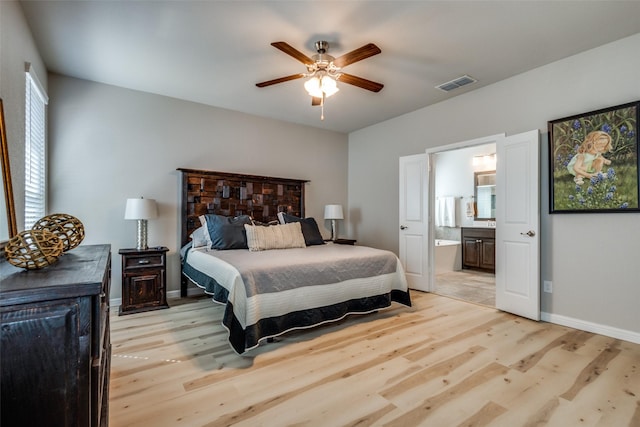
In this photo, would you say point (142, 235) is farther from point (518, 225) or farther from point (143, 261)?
point (518, 225)

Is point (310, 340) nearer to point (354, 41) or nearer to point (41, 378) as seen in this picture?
point (41, 378)

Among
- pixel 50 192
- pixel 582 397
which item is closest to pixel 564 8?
pixel 582 397

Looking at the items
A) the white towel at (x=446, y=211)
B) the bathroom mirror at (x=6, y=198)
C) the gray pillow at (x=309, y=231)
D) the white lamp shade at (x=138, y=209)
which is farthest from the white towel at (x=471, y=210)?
the bathroom mirror at (x=6, y=198)

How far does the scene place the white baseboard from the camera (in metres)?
2.77

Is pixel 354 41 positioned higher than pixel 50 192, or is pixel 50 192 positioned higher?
pixel 354 41

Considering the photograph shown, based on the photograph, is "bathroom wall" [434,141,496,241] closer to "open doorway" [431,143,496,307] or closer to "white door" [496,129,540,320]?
"open doorway" [431,143,496,307]

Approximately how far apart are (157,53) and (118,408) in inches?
119

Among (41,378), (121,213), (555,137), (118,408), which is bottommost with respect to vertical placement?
(118,408)

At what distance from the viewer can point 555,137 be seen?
3234 millimetres

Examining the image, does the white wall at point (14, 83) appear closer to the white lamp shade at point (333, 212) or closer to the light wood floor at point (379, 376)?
the light wood floor at point (379, 376)

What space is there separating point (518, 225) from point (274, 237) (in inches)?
111

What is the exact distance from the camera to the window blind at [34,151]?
2723 mm

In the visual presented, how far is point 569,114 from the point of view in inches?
125

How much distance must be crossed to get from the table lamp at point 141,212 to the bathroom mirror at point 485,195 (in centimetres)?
605
